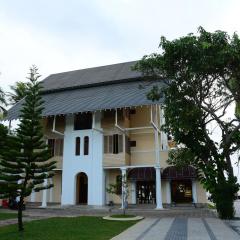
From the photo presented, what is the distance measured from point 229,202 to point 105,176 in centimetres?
1256

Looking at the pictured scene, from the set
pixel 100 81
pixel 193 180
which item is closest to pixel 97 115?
pixel 100 81

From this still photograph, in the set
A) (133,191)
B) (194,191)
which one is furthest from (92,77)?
(194,191)

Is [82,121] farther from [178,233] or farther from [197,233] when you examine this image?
[197,233]

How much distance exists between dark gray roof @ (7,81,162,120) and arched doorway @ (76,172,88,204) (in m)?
6.29

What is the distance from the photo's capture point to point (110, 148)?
2686cm

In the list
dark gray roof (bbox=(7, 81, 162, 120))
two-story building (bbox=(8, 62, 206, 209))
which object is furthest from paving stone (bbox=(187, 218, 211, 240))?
dark gray roof (bbox=(7, 81, 162, 120))

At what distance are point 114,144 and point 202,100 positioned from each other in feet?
36.1

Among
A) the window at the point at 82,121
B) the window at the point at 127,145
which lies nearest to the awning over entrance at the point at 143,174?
the window at the point at 127,145

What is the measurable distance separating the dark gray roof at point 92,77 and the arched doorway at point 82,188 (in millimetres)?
8943

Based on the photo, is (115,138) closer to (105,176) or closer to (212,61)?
(105,176)

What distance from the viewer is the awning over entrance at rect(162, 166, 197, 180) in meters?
25.1

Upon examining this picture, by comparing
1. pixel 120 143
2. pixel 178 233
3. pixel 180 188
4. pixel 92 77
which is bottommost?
pixel 178 233

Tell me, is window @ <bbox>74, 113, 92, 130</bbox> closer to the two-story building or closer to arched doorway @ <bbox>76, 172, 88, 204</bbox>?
the two-story building

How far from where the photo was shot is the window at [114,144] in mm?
26609
